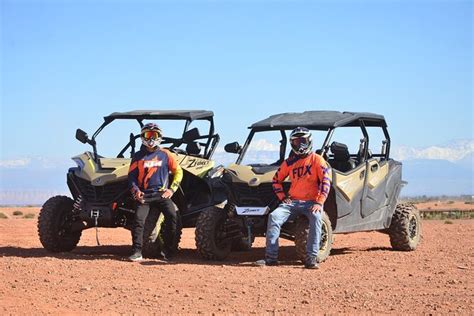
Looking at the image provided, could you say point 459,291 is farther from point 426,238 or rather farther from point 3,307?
point 426,238

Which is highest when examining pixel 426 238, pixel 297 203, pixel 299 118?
pixel 299 118

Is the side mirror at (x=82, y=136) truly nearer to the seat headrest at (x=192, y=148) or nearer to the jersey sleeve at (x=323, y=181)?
the seat headrest at (x=192, y=148)

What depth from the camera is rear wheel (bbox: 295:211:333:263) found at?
12461 mm

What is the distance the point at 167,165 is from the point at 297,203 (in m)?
2.28

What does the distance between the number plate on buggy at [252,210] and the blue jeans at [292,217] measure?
398 millimetres

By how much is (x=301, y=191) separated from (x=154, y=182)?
235 cm

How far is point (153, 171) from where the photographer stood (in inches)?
533

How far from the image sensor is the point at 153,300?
30.6 ft

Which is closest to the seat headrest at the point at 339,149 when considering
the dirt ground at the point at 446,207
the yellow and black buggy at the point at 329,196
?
the yellow and black buggy at the point at 329,196

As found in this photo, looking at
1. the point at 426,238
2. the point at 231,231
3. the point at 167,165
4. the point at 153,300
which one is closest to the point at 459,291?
the point at 153,300

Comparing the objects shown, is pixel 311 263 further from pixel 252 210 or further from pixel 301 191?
pixel 252 210

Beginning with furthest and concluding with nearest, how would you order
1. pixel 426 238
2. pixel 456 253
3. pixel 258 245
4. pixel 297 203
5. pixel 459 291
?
pixel 426 238 → pixel 258 245 → pixel 456 253 → pixel 297 203 → pixel 459 291

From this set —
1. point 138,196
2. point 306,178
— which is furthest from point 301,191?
point 138,196

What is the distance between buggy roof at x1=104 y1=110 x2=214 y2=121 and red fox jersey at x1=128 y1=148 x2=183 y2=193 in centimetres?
175
